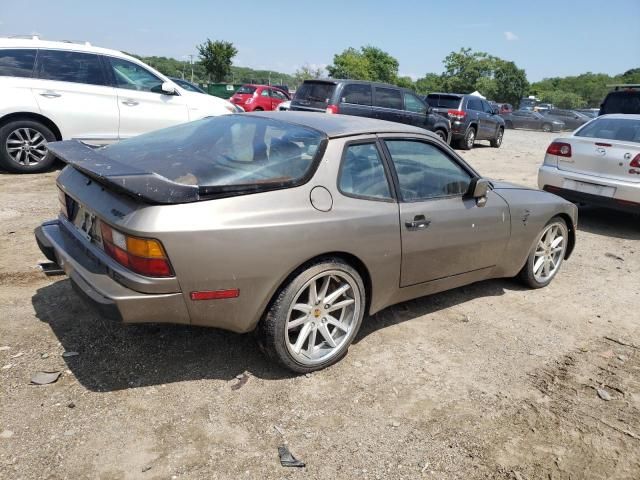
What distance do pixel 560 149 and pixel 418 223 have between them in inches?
190

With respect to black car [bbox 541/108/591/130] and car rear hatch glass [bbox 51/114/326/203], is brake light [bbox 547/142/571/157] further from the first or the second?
black car [bbox 541/108/591/130]

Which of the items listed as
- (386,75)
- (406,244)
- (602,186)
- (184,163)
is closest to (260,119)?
(184,163)

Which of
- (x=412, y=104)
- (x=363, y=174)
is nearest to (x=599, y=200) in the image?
(x=363, y=174)

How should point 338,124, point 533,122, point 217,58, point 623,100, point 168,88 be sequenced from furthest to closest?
point 217,58
point 533,122
point 623,100
point 168,88
point 338,124

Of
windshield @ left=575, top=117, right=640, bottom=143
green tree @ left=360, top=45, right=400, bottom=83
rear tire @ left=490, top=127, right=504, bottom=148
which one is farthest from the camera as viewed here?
green tree @ left=360, top=45, right=400, bottom=83

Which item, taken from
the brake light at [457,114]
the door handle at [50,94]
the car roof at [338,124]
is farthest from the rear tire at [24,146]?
the brake light at [457,114]

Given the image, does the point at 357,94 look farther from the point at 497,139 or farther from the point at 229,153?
the point at 229,153

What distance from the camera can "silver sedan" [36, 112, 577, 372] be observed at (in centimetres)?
249

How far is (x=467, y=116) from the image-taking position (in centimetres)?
1502

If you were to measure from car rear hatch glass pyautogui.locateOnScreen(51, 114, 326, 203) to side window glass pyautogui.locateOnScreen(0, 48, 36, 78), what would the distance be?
494 centimetres

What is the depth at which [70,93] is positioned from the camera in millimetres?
7504

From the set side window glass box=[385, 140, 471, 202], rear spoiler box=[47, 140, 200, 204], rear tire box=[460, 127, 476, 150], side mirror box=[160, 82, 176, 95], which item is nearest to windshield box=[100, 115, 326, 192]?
rear spoiler box=[47, 140, 200, 204]

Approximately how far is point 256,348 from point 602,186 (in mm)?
5467

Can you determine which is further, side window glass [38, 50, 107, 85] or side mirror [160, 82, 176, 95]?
side mirror [160, 82, 176, 95]
